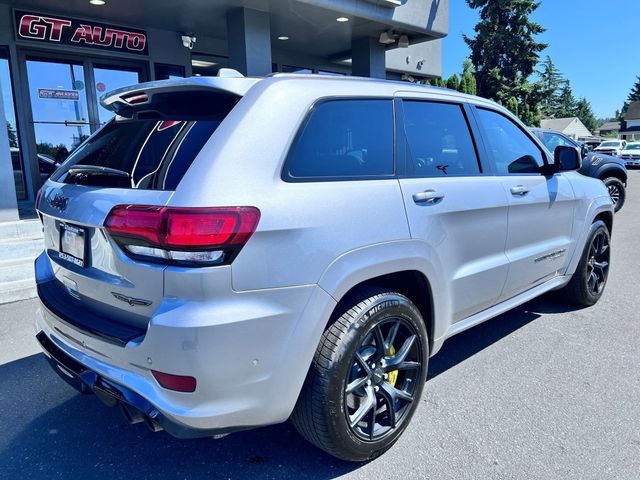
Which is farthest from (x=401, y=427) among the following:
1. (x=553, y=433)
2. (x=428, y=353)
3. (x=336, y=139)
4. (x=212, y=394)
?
(x=336, y=139)

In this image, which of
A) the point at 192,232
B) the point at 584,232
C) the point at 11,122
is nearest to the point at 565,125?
the point at 11,122

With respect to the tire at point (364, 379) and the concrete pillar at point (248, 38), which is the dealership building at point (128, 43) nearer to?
the concrete pillar at point (248, 38)

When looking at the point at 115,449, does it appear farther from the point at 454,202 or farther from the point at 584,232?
the point at 584,232

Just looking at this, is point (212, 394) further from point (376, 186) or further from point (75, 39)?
point (75, 39)

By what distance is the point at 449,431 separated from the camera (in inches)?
107

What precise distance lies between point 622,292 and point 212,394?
4.93m

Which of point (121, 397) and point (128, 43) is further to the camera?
point (128, 43)

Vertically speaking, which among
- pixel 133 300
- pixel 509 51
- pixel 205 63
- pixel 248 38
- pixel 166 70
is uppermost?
pixel 509 51

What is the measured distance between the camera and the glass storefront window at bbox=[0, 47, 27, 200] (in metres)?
8.27

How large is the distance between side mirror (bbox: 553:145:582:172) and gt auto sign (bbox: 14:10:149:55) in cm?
830

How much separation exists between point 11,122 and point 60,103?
921mm

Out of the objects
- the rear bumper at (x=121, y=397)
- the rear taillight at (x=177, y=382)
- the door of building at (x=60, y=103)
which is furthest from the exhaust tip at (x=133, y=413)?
the door of building at (x=60, y=103)

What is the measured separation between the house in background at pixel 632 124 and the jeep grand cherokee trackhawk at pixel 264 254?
9525 cm

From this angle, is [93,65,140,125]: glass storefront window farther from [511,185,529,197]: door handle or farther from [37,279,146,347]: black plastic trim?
[511,185,529,197]: door handle
